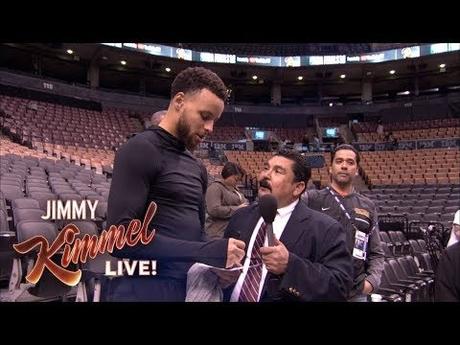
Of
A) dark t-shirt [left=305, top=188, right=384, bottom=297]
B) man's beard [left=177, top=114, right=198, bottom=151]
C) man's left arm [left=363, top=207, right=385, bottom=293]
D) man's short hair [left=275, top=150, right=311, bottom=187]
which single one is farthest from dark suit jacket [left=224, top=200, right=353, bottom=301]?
man's left arm [left=363, top=207, right=385, bottom=293]

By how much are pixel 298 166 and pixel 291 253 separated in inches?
19.8

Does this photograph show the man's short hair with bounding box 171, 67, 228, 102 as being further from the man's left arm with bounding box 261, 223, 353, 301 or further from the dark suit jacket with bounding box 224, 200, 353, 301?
the man's left arm with bounding box 261, 223, 353, 301

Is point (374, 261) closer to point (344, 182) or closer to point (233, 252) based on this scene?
point (344, 182)

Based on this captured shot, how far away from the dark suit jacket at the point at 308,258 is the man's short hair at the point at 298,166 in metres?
0.13

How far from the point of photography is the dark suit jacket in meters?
1.48

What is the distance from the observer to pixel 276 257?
1.43m

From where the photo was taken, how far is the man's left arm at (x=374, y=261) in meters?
2.57

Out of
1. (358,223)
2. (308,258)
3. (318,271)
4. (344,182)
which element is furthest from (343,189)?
(318,271)

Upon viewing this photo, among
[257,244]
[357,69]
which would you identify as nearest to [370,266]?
[257,244]

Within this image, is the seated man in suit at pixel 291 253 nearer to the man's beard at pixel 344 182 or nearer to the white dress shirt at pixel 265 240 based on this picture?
the white dress shirt at pixel 265 240

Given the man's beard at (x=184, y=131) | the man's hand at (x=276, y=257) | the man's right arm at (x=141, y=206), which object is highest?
the man's beard at (x=184, y=131)

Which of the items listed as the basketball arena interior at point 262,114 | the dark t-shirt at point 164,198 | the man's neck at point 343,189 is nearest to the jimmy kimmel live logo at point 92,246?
the dark t-shirt at point 164,198
